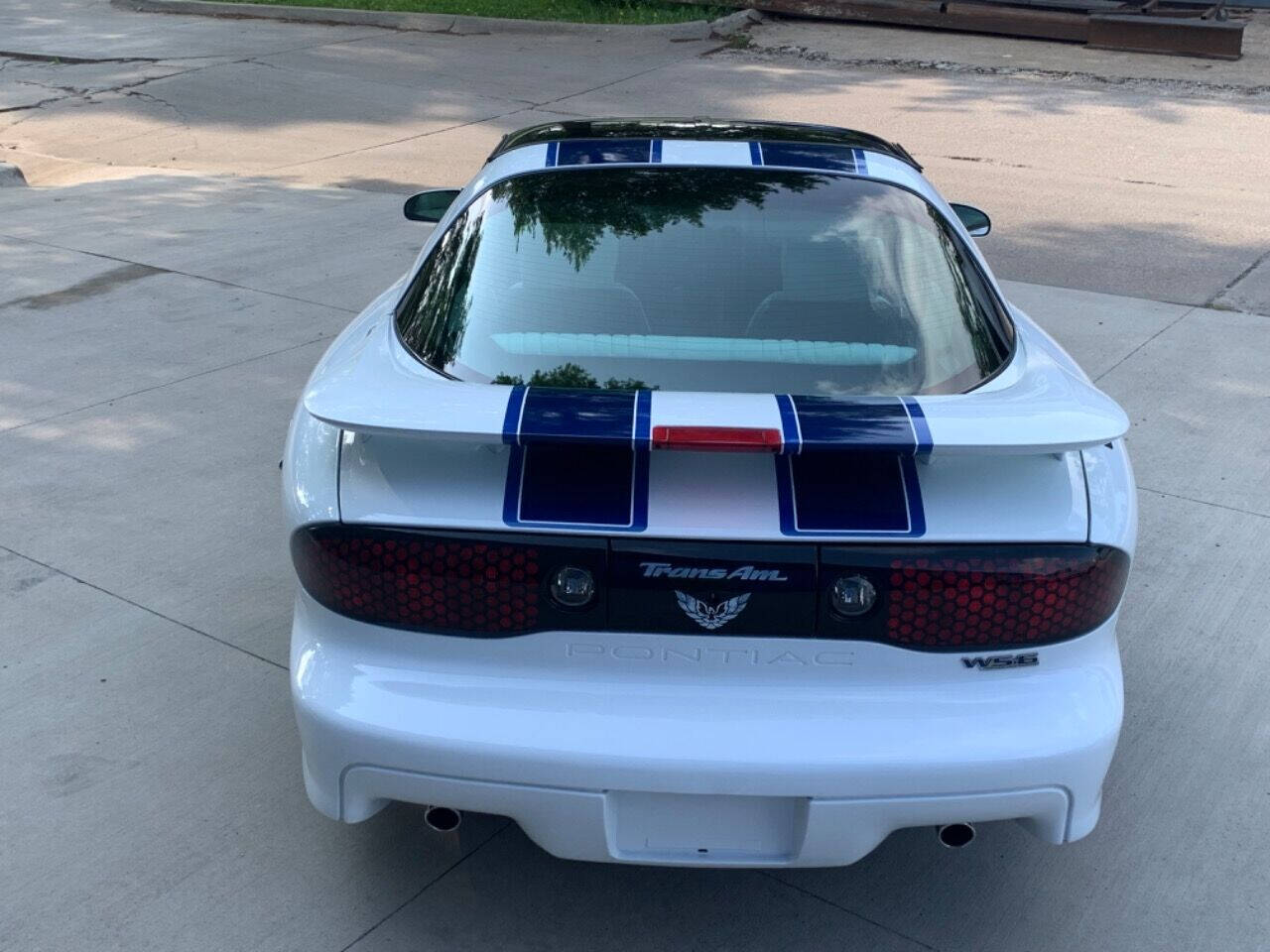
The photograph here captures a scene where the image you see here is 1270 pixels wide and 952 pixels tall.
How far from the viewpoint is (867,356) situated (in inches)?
110

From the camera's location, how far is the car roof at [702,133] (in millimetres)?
3494

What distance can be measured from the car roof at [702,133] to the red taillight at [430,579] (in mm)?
1502

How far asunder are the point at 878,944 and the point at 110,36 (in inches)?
680

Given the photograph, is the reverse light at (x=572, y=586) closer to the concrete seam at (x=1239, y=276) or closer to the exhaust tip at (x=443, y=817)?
the exhaust tip at (x=443, y=817)

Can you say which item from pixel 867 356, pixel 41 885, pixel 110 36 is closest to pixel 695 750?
pixel 867 356

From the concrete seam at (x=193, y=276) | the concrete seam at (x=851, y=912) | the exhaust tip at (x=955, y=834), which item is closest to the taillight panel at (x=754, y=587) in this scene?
the exhaust tip at (x=955, y=834)

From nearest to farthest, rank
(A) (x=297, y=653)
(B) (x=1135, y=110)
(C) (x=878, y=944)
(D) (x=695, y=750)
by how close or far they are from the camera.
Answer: (D) (x=695, y=750) < (A) (x=297, y=653) < (C) (x=878, y=944) < (B) (x=1135, y=110)

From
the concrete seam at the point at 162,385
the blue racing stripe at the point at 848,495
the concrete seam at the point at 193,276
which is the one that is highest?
the blue racing stripe at the point at 848,495

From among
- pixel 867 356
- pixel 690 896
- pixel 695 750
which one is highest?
pixel 867 356

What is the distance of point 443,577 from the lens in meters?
2.41

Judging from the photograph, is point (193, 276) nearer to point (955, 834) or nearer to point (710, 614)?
point (710, 614)

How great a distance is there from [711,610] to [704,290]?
873 millimetres

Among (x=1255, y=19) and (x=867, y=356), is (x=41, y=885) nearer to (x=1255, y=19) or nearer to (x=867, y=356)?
(x=867, y=356)

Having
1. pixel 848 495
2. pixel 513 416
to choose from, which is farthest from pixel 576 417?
pixel 848 495
